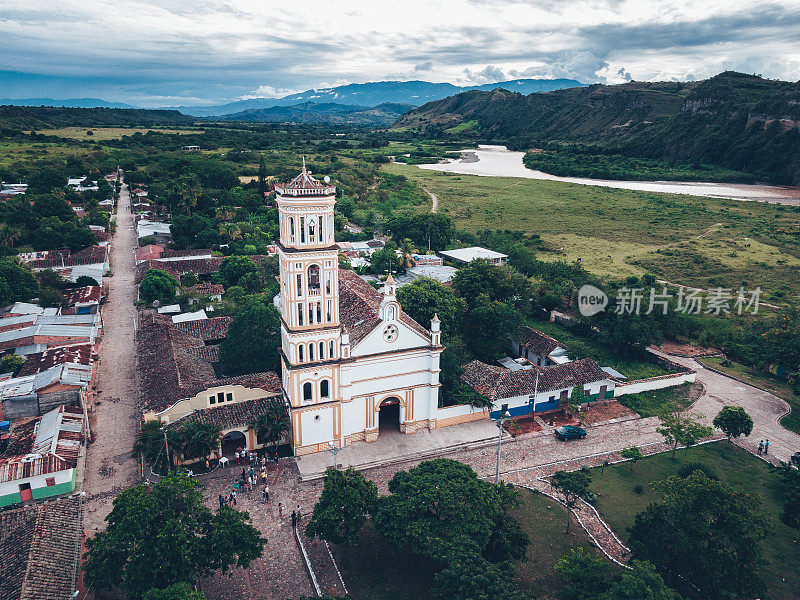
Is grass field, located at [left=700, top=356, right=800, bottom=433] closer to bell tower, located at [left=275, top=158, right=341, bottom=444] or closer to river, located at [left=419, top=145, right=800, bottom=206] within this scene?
bell tower, located at [left=275, top=158, right=341, bottom=444]

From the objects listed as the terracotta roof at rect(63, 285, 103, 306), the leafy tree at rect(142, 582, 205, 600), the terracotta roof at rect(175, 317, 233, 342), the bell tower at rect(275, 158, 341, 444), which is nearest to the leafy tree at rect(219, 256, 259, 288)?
the terracotta roof at rect(63, 285, 103, 306)

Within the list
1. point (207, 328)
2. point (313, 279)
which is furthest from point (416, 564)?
point (207, 328)

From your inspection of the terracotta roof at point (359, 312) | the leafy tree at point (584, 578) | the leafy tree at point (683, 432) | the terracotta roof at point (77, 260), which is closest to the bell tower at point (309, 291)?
the terracotta roof at point (359, 312)

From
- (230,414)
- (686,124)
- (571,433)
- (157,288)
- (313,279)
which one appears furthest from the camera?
(686,124)

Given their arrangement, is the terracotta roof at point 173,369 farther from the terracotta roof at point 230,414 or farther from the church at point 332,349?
the church at point 332,349

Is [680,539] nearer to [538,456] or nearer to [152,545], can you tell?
[538,456]

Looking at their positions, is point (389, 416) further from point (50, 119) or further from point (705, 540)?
point (50, 119)

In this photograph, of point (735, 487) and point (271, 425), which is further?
point (271, 425)
